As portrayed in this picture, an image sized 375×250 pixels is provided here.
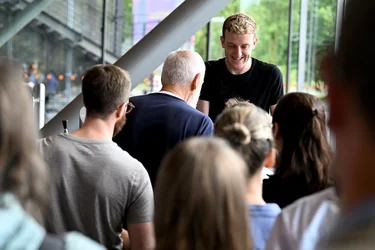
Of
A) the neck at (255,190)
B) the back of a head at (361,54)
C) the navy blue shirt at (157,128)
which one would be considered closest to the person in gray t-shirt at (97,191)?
the neck at (255,190)

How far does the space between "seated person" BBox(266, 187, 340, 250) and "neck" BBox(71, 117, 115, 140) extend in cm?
103

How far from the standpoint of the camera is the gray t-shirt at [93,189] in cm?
250

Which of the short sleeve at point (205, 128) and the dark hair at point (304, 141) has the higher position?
the dark hair at point (304, 141)

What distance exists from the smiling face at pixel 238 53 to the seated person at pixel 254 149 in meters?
1.87

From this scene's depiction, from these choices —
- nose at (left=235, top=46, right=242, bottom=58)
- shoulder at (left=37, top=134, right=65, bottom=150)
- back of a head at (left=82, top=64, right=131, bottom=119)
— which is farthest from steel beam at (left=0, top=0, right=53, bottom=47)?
shoulder at (left=37, top=134, right=65, bottom=150)

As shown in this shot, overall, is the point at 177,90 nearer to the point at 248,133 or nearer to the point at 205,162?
the point at 248,133

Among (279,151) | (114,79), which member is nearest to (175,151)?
(279,151)

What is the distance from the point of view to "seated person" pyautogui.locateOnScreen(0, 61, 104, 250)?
1.26m

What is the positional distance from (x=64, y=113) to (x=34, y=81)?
282 inches

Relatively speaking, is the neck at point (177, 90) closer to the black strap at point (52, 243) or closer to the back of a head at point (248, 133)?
the back of a head at point (248, 133)

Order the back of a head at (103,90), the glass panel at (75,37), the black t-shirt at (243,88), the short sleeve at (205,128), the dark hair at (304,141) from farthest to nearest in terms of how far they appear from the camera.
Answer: the glass panel at (75,37) → the black t-shirt at (243,88) → the short sleeve at (205,128) → the back of a head at (103,90) → the dark hair at (304,141)

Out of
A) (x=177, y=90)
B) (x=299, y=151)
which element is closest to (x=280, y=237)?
(x=299, y=151)

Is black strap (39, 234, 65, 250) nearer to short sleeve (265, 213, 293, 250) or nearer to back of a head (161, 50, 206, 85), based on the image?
short sleeve (265, 213, 293, 250)

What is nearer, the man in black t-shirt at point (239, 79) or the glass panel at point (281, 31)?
the man in black t-shirt at point (239, 79)
